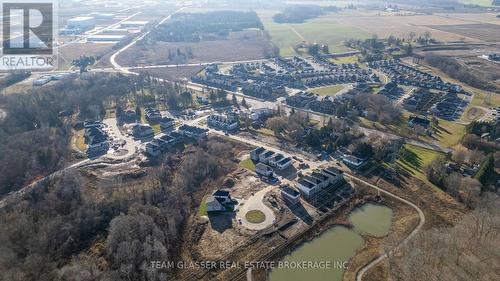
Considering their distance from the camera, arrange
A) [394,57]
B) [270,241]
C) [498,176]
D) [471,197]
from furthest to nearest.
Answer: [394,57], [498,176], [471,197], [270,241]

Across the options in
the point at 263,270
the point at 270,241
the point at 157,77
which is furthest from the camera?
the point at 157,77

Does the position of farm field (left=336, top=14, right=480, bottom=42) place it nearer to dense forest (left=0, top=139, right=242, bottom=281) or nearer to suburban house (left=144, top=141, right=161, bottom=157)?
suburban house (left=144, top=141, right=161, bottom=157)

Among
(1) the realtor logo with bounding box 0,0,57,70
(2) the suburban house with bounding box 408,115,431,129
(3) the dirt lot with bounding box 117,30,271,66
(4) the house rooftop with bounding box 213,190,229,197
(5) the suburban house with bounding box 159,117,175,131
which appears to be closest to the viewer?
(4) the house rooftop with bounding box 213,190,229,197

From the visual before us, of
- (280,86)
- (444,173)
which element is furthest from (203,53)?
(444,173)

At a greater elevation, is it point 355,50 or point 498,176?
point 355,50

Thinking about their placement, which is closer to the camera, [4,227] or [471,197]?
[4,227]

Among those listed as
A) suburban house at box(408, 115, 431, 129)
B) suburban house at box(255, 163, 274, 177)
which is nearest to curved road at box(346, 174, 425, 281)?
suburban house at box(255, 163, 274, 177)

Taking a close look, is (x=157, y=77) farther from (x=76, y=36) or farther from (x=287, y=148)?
(x=76, y=36)

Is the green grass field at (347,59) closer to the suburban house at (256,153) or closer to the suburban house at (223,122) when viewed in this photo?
the suburban house at (223,122)
